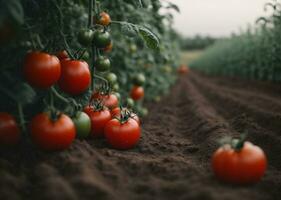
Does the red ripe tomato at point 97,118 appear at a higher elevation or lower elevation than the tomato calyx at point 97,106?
lower

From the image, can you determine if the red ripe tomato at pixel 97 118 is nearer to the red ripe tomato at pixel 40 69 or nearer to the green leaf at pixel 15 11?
the red ripe tomato at pixel 40 69

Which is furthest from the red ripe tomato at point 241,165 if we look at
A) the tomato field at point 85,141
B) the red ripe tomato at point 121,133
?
the red ripe tomato at point 121,133

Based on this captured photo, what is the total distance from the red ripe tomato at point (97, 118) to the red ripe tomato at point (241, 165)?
1.25 m

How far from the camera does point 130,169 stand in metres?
2.63

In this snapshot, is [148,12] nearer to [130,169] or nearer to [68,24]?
[68,24]

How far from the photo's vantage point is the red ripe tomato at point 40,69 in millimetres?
2572

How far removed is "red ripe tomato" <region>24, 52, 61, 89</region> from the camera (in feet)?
8.44

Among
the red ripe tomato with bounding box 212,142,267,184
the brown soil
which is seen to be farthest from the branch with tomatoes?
the red ripe tomato with bounding box 212,142,267,184

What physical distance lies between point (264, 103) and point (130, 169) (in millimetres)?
3817

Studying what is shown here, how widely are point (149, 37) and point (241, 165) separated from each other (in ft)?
5.37

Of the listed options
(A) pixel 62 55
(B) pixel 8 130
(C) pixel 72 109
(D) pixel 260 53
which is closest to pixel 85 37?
(A) pixel 62 55

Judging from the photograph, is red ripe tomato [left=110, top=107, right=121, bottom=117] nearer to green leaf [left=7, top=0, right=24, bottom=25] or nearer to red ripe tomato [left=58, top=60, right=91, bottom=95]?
red ripe tomato [left=58, top=60, right=91, bottom=95]

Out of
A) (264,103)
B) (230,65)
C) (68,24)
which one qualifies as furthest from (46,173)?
(230,65)

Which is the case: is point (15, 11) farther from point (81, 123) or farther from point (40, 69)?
point (81, 123)
